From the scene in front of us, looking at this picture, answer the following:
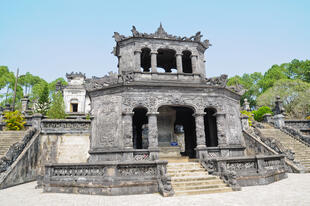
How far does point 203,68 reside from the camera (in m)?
15.0

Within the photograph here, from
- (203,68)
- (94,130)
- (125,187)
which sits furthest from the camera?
(203,68)

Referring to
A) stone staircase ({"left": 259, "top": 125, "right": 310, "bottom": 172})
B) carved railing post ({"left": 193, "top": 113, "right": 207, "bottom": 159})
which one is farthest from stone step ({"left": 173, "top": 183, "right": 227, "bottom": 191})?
stone staircase ({"left": 259, "top": 125, "right": 310, "bottom": 172})

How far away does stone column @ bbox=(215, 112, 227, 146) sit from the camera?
12.4m

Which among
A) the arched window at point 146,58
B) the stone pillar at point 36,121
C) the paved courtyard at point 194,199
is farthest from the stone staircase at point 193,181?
the stone pillar at point 36,121

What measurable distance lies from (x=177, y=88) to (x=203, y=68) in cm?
373

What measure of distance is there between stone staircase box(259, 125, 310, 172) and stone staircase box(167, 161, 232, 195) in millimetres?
8003

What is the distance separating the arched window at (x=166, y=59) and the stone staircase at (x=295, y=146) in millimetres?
10715

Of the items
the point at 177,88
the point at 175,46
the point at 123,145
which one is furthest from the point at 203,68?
the point at 123,145

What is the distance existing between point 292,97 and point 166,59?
28.2m

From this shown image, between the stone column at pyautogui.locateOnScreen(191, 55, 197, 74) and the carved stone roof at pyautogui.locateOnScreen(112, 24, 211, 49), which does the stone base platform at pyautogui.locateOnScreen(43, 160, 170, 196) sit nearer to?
the stone column at pyautogui.locateOnScreen(191, 55, 197, 74)

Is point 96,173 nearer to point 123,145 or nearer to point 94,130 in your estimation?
point 123,145

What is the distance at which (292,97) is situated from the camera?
111 feet

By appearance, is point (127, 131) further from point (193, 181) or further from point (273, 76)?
point (273, 76)

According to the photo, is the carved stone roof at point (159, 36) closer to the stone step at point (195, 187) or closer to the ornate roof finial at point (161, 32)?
the ornate roof finial at point (161, 32)
